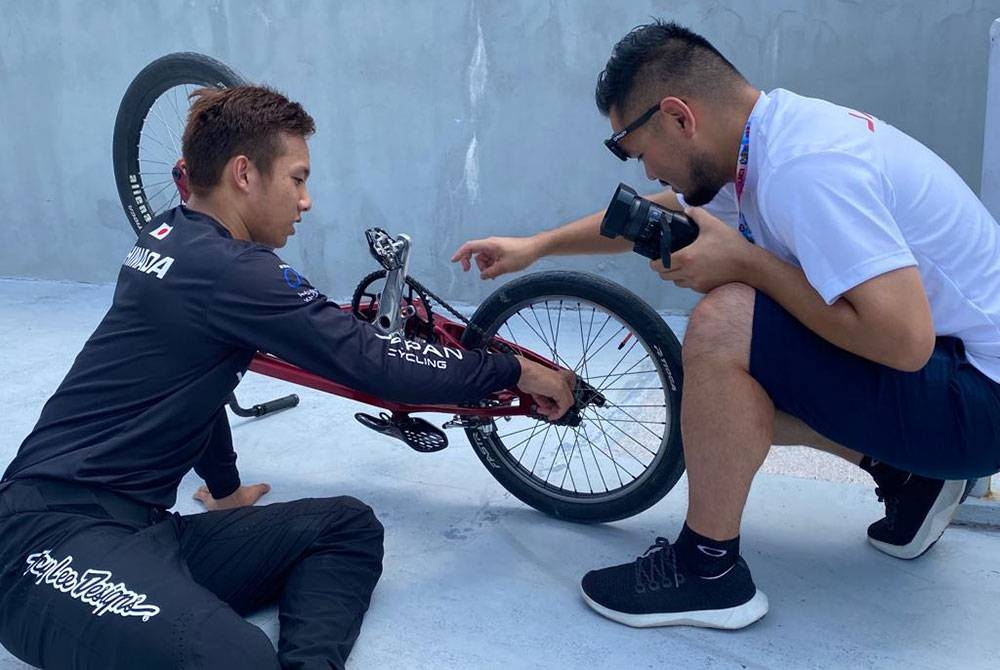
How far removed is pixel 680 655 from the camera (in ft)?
5.58

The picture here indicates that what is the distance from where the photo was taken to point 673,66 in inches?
66.3

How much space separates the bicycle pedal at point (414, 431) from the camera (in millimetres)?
2111

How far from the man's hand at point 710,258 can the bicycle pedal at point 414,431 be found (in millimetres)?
674

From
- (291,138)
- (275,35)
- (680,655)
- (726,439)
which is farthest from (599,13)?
(680,655)

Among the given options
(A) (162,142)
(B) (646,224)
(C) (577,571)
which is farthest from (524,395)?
(A) (162,142)

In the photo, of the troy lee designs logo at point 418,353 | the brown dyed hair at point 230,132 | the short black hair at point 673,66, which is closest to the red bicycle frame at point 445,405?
the troy lee designs logo at point 418,353

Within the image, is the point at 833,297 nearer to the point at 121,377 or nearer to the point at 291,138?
the point at 291,138

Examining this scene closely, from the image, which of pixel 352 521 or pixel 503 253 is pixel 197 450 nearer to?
pixel 352 521

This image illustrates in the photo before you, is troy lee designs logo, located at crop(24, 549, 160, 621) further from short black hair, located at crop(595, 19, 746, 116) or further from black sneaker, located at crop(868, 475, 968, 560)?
black sneaker, located at crop(868, 475, 968, 560)

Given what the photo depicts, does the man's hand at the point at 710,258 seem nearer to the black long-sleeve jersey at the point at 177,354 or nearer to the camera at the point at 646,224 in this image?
the camera at the point at 646,224

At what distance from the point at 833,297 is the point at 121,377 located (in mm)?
1207

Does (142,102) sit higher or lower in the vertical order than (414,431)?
higher

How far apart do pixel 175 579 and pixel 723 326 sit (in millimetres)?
1010

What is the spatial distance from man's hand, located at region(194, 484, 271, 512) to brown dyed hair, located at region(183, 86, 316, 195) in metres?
0.77
